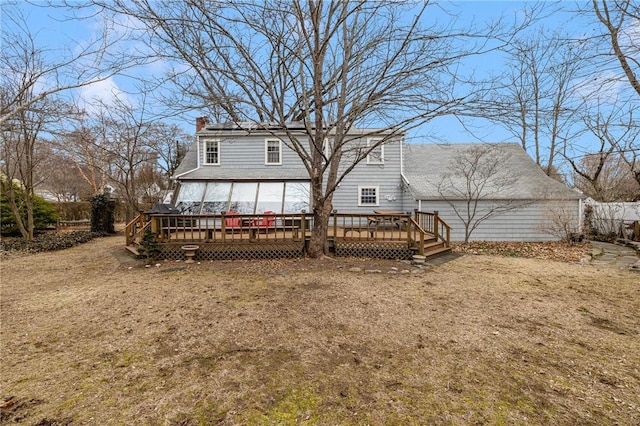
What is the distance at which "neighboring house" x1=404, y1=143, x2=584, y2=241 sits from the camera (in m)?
12.8

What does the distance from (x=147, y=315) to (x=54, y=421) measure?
235 cm

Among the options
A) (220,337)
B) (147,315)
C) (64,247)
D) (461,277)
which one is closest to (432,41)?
(461,277)

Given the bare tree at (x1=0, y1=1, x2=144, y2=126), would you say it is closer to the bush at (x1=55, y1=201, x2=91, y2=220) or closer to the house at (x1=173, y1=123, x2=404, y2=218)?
the house at (x1=173, y1=123, x2=404, y2=218)

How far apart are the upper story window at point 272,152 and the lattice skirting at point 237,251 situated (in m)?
6.43

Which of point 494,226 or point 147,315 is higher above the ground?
point 494,226

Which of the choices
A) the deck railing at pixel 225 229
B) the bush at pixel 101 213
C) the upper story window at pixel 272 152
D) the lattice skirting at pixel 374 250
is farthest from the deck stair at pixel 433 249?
the bush at pixel 101 213

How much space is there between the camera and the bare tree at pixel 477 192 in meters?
13.0

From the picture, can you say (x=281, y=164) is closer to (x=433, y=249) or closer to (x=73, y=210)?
(x=433, y=249)

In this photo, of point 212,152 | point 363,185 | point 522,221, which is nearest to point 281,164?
point 212,152

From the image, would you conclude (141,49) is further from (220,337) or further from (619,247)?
(619,247)

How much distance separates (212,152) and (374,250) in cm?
946

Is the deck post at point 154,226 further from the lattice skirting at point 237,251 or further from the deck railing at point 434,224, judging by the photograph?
the deck railing at point 434,224

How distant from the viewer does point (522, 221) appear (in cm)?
1321

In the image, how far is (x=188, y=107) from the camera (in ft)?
24.6
